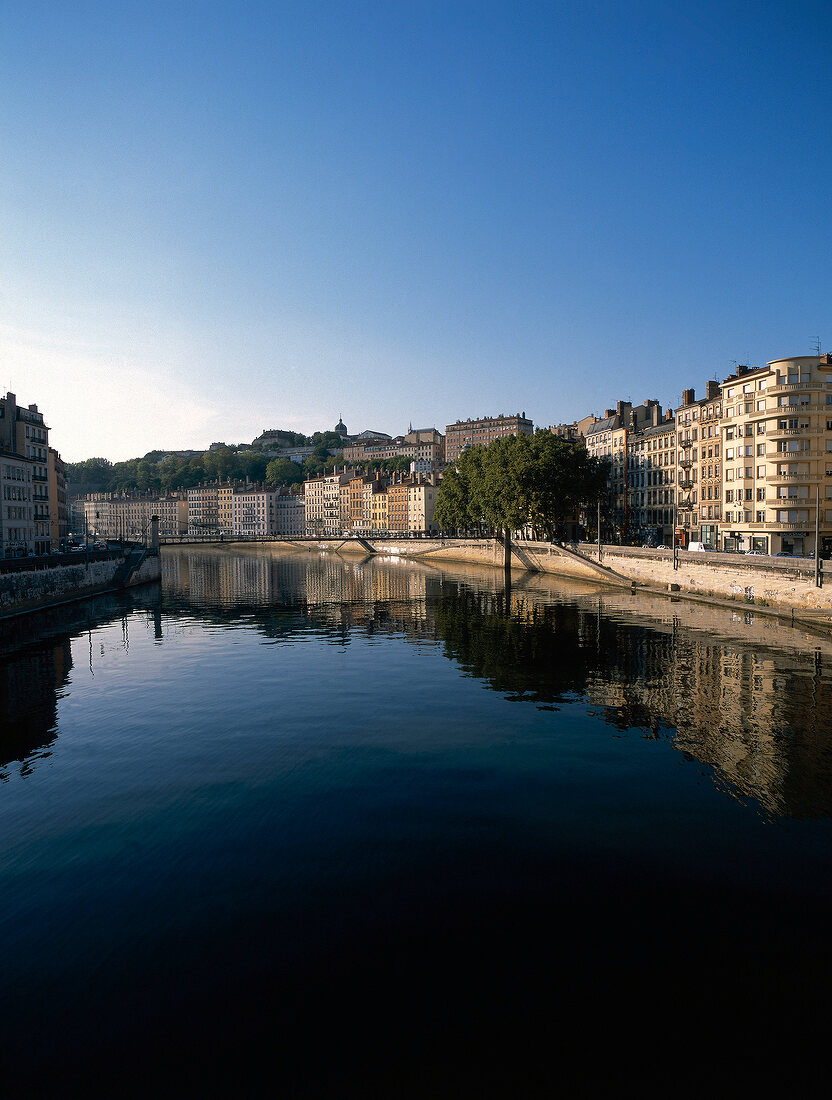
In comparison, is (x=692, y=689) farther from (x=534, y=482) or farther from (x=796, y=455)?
(x=534, y=482)

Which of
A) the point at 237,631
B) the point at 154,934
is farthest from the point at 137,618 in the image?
the point at 154,934

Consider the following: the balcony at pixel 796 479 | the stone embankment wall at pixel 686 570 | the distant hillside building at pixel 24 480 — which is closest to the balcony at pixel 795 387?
the balcony at pixel 796 479

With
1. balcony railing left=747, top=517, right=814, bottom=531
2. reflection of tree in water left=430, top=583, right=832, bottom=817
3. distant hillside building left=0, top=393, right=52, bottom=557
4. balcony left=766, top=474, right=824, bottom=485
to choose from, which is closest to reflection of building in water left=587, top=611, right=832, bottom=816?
reflection of tree in water left=430, top=583, right=832, bottom=817

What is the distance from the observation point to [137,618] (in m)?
57.3

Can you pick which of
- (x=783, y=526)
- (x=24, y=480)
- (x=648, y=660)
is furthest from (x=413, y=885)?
(x=24, y=480)

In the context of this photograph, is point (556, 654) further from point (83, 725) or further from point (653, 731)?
point (83, 725)

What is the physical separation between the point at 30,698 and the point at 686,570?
5276 centimetres

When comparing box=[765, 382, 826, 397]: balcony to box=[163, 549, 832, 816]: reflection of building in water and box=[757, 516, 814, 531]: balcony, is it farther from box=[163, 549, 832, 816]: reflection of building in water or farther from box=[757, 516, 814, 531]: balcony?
box=[163, 549, 832, 816]: reflection of building in water

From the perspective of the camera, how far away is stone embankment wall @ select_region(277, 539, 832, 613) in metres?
48.1

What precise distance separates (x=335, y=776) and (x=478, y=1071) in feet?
35.4

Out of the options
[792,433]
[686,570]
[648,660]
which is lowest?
[648,660]

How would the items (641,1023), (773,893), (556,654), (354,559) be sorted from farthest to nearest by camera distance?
(354,559) → (556,654) → (773,893) → (641,1023)

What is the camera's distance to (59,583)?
208ft

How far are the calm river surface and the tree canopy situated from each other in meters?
63.9
